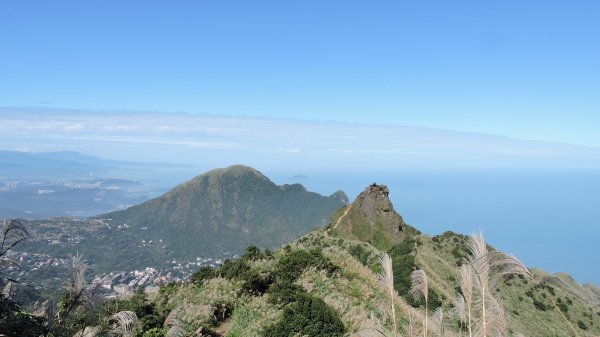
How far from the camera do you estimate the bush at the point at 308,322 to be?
11.3 m

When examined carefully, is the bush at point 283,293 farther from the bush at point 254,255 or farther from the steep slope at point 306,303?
the bush at point 254,255

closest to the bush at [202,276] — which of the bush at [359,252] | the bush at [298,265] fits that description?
the bush at [298,265]

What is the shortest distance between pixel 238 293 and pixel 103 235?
20316 cm

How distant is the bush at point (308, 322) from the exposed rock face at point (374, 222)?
160 ft

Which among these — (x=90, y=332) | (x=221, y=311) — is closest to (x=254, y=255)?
(x=221, y=311)

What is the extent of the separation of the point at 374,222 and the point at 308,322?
50.1 meters

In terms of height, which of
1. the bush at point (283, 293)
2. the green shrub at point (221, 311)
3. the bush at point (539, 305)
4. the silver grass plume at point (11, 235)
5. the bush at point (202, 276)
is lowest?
the bush at point (539, 305)

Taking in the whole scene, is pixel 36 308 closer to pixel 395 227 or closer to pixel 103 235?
pixel 395 227

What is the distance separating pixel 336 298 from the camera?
1371cm

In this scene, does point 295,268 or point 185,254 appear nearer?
point 295,268

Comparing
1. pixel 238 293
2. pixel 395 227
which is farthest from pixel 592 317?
pixel 238 293

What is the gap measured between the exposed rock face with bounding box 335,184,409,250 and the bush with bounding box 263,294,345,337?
160 ft

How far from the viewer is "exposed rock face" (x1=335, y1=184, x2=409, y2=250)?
60.0 meters

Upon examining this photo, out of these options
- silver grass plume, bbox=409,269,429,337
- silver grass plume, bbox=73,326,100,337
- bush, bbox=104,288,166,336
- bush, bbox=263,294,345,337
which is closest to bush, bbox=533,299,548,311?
bush, bbox=263,294,345,337
